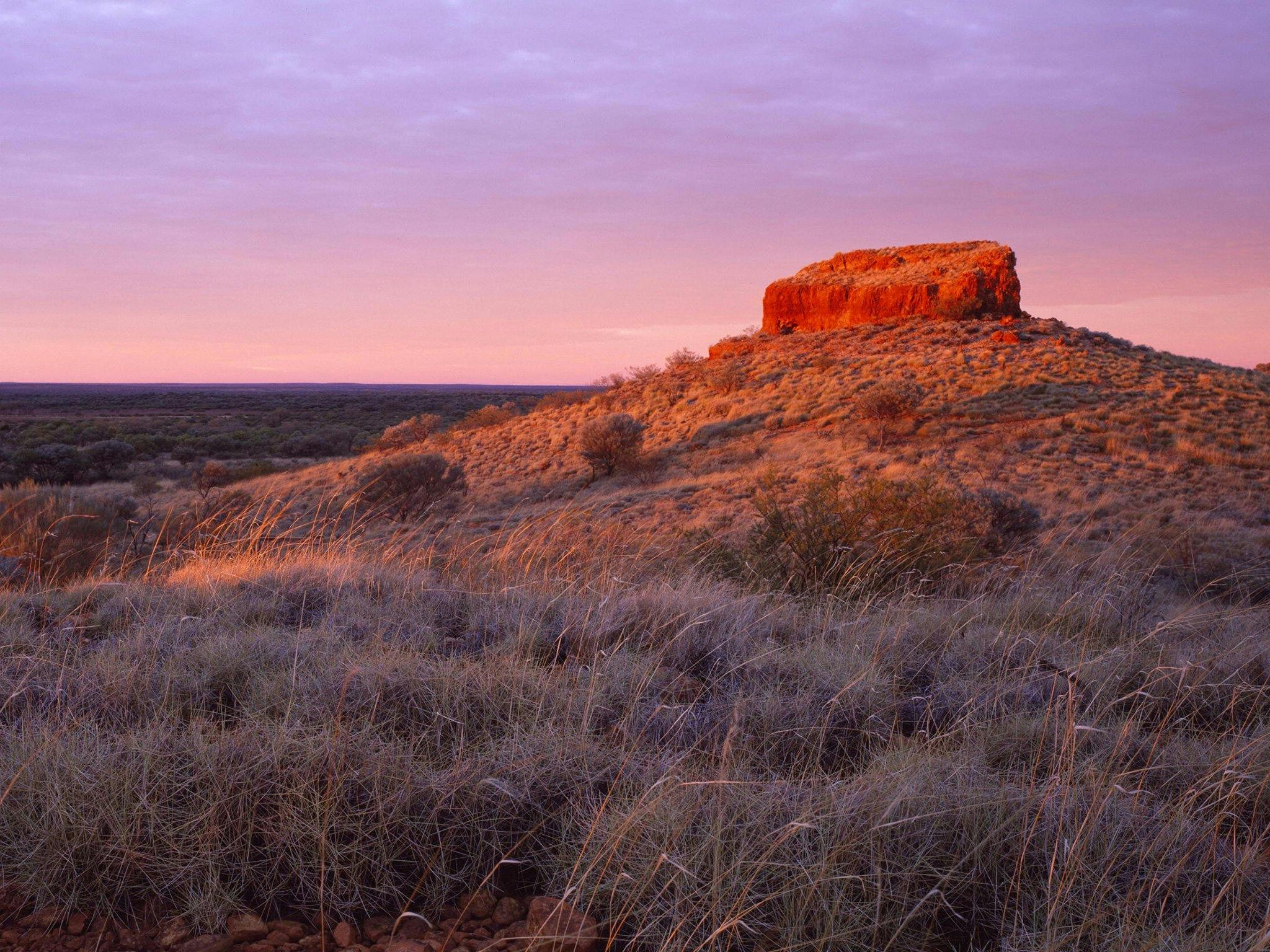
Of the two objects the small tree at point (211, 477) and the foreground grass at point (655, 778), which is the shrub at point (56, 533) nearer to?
the foreground grass at point (655, 778)

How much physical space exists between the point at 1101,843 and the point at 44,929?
2.56 m

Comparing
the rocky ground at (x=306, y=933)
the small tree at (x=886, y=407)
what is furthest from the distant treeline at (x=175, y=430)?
the rocky ground at (x=306, y=933)

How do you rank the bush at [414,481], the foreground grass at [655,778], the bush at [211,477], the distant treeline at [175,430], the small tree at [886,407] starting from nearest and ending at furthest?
the foreground grass at [655,778] → the bush at [414,481] → the small tree at [886,407] → the bush at [211,477] → the distant treeline at [175,430]

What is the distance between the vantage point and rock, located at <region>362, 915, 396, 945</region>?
1.77 metres

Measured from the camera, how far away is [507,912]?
1855 mm

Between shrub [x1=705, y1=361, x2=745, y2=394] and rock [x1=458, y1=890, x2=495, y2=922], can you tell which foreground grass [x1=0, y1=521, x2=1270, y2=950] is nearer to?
rock [x1=458, y1=890, x2=495, y2=922]

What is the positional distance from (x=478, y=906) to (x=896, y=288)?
132 feet

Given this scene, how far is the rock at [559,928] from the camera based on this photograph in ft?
5.52

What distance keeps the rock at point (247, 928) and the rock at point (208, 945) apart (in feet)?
0.07

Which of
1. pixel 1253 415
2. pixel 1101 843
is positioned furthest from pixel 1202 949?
pixel 1253 415

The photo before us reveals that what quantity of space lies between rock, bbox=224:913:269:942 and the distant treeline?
29.4m

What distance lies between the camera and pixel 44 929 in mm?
1744

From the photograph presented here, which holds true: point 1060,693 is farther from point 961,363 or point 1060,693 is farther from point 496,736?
point 961,363

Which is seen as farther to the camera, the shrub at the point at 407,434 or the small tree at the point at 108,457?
the shrub at the point at 407,434
